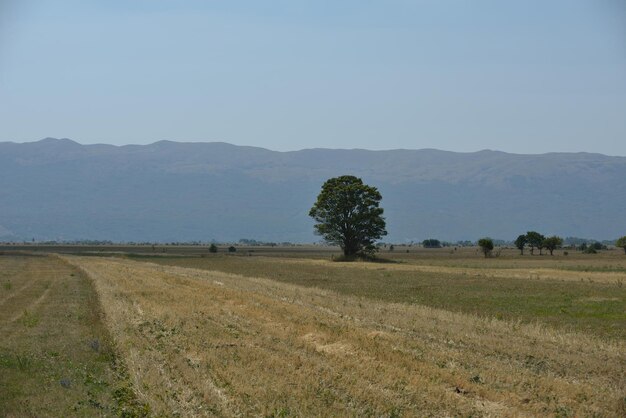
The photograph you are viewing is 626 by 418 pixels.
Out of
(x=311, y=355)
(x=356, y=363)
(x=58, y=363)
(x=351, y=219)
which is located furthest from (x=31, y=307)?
(x=351, y=219)

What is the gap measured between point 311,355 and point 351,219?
80161 millimetres

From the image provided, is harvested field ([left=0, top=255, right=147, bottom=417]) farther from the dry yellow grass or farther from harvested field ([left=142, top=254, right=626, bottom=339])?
harvested field ([left=142, top=254, right=626, bottom=339])

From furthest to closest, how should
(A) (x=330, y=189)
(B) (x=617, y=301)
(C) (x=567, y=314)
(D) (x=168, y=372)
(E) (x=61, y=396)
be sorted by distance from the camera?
(A) (x=330, y=189), (B) (x=617, y=301), (C) (x=567, y=314), (D) (x=168, y=372), (E) (x=61, y=396)

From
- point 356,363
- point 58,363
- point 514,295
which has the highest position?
point 514,295

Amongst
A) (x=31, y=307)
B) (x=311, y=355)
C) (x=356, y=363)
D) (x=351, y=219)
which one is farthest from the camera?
(x=351, y=219)

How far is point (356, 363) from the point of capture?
19.1 meters

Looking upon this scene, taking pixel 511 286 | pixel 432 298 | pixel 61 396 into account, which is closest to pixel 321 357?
pixel 61 396

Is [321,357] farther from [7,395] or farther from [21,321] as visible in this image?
[21,321]

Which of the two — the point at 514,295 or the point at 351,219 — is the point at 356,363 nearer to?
the point at 514,295

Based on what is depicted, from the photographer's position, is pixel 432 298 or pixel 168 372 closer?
pixel 168 372

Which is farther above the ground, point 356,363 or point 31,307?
point 31,307

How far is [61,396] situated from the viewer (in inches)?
636

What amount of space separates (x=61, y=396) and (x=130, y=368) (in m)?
2.22

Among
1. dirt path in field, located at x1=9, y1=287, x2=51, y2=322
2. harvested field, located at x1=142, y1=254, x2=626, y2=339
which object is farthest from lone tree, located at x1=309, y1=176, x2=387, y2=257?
dirt path in field, located at x1=9, y1=287, x2=51, y2=322
